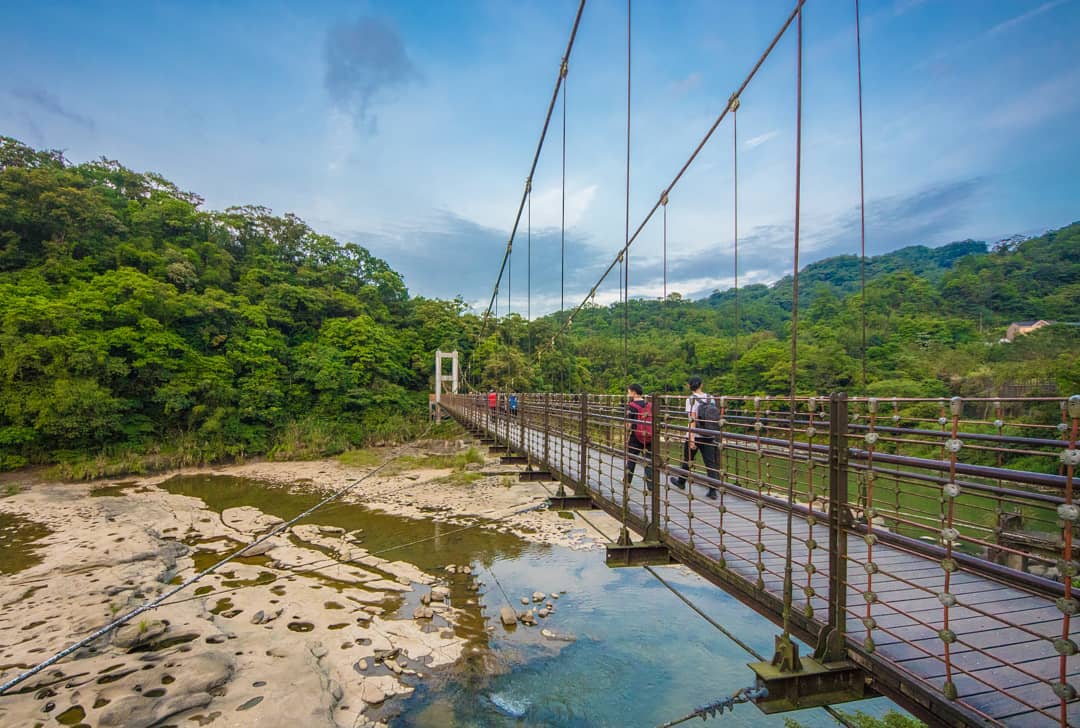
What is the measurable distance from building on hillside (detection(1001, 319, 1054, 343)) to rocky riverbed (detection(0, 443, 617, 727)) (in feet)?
43.5

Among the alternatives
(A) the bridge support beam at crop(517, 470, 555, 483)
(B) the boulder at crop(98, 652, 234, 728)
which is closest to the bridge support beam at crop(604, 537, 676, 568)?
(A) the bridge support beam at crop(517, 470, 555, 483)

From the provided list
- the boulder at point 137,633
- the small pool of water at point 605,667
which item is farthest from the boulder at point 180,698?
the small pool of water at point 605,667

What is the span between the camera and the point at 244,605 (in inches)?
239

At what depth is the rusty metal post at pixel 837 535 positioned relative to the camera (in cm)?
146

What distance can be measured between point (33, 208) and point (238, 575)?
16.9 meters

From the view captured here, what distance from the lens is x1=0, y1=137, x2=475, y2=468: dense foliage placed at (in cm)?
1320

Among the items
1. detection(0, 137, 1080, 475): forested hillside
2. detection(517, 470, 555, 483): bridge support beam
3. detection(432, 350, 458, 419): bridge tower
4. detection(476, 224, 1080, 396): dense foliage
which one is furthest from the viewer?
detection(432, 350, 458, 419): bridge tower

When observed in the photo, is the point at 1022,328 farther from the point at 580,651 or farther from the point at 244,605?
the point at 244,605

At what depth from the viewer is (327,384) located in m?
18.2

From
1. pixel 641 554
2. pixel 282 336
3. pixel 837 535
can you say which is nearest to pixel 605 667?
pixel 641 554

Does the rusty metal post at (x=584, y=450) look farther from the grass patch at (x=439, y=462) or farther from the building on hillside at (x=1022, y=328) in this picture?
the building on hillside at (x=1022, y=328)

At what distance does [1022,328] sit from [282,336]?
23530 millimetres

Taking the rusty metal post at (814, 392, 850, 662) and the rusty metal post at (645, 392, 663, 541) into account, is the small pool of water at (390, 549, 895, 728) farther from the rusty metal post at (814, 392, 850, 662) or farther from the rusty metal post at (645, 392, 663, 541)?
the rusty metal post at (814, 392, 850, 662)

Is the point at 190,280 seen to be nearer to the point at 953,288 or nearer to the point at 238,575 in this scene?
the point at 238,575
